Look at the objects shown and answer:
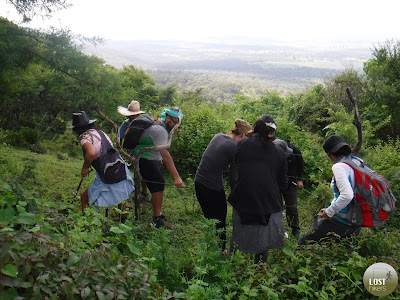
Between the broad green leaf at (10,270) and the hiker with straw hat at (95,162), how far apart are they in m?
2.38

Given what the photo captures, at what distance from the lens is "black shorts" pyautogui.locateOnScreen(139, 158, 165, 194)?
5027mm

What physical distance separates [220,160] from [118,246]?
161 centimetres

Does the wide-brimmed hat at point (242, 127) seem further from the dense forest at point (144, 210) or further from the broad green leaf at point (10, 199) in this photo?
the broad green leaf at point (10, 199)

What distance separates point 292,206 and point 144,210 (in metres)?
2.33

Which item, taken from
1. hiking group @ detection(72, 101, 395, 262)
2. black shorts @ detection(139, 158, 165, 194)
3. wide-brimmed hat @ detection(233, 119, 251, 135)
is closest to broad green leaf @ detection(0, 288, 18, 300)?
hiking group @ detection(72, 101, 395, 262)

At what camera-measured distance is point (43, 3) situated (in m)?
6.61

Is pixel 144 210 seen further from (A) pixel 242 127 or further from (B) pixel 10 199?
(B) pixel 10 199

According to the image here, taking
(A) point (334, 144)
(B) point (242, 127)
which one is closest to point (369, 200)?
(A) point (334, 144)

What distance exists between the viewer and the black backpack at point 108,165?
14.4 feet

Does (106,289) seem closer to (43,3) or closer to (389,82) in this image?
(43,3)

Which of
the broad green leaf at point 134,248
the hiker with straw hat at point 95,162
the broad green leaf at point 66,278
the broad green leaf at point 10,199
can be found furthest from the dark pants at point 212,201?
the broad green leaf at point 66,278

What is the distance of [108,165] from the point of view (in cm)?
439

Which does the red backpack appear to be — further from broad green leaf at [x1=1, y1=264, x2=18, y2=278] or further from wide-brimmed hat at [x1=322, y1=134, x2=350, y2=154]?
broad green leaf at [x1=1, y1=264, x2=18, y2=278]

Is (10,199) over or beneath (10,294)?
over
